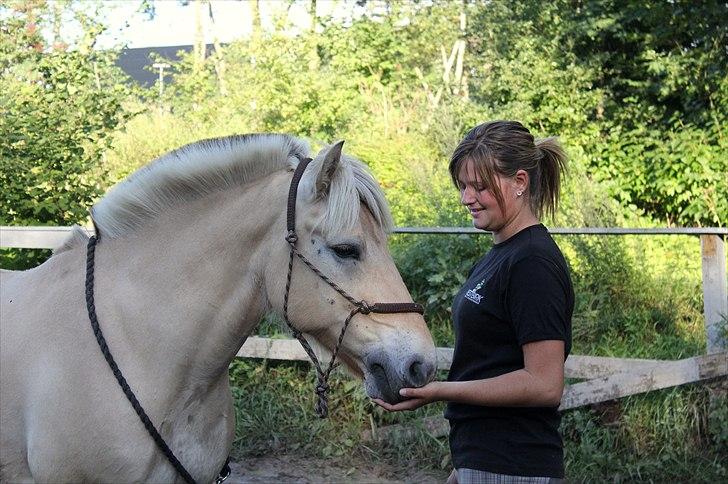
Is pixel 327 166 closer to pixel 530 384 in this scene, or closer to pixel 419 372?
pixel 419 372

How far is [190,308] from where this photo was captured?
2.43m

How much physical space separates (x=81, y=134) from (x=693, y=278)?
531 centimetres

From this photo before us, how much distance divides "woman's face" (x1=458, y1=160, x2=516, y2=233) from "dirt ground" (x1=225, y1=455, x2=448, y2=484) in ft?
9.60

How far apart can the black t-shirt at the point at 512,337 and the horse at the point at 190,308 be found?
0.17 meters

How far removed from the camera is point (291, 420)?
17.2 feet

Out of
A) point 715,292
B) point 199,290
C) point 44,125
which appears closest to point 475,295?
point 199,290

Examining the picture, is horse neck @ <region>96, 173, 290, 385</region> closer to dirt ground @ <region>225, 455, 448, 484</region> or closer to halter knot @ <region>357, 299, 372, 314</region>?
halter knot @ <region>357, 299, 372, 314</region>

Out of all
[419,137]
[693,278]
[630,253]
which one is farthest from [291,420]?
[419,137]

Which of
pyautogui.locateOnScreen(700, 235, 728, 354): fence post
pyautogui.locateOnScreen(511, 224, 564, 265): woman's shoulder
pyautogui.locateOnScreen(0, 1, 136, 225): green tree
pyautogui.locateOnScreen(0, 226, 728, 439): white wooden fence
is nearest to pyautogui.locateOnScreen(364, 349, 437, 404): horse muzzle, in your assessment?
pyautogui.locateOnScreen(511, 224, 564, 265): woman's shoulder

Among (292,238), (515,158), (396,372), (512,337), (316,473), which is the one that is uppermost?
(515,158)

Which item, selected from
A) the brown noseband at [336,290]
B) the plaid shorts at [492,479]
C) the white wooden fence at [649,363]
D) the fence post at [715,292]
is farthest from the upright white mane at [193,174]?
the fence post at [715,292]

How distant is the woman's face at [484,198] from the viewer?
7.02 ft

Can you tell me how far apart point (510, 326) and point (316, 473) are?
3137 millimetres

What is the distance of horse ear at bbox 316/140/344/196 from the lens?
7.45 ft
